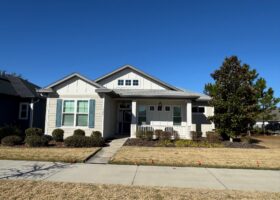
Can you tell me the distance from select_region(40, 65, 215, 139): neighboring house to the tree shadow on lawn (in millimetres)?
7312

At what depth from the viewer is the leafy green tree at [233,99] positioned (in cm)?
1748

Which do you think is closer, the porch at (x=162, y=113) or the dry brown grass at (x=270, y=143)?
the dry brown grass at (x=270, y=143)

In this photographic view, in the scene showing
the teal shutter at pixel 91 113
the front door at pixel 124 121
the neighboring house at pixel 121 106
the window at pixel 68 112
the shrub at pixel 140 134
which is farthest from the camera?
the front door at pixel 124 121

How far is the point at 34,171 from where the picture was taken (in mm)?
7883

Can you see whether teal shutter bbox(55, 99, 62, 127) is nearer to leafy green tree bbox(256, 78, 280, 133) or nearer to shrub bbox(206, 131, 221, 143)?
shrub bbox(206, 131, 221, 143)

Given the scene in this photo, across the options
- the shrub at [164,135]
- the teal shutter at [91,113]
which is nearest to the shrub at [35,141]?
the teal shutter at [91,113]

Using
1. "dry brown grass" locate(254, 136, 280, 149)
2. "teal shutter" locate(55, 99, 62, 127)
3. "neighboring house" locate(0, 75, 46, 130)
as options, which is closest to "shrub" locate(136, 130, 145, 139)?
"teal shutter" locate(55, 99, 62, 127)

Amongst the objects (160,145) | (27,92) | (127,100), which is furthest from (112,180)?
(27,92)

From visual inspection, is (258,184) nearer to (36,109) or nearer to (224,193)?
(224,193)

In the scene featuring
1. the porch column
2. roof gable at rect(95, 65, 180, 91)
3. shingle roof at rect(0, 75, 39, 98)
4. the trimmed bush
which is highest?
roof gable at rect(95, 65, 180, 91)

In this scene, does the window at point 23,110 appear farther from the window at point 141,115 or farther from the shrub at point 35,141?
the window at point 141,115

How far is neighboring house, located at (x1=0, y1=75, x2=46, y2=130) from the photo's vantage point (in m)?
19.1

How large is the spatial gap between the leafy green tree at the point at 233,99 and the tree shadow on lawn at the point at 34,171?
41.4 ft

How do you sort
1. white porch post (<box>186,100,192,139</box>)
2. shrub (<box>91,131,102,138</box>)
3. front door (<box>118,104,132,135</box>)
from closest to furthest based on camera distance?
shrub (<box>91,131,102,138</box>) → white porch post (<box>186,100,192,139</box>) → front door (<box>118,104,132,135</box>)
